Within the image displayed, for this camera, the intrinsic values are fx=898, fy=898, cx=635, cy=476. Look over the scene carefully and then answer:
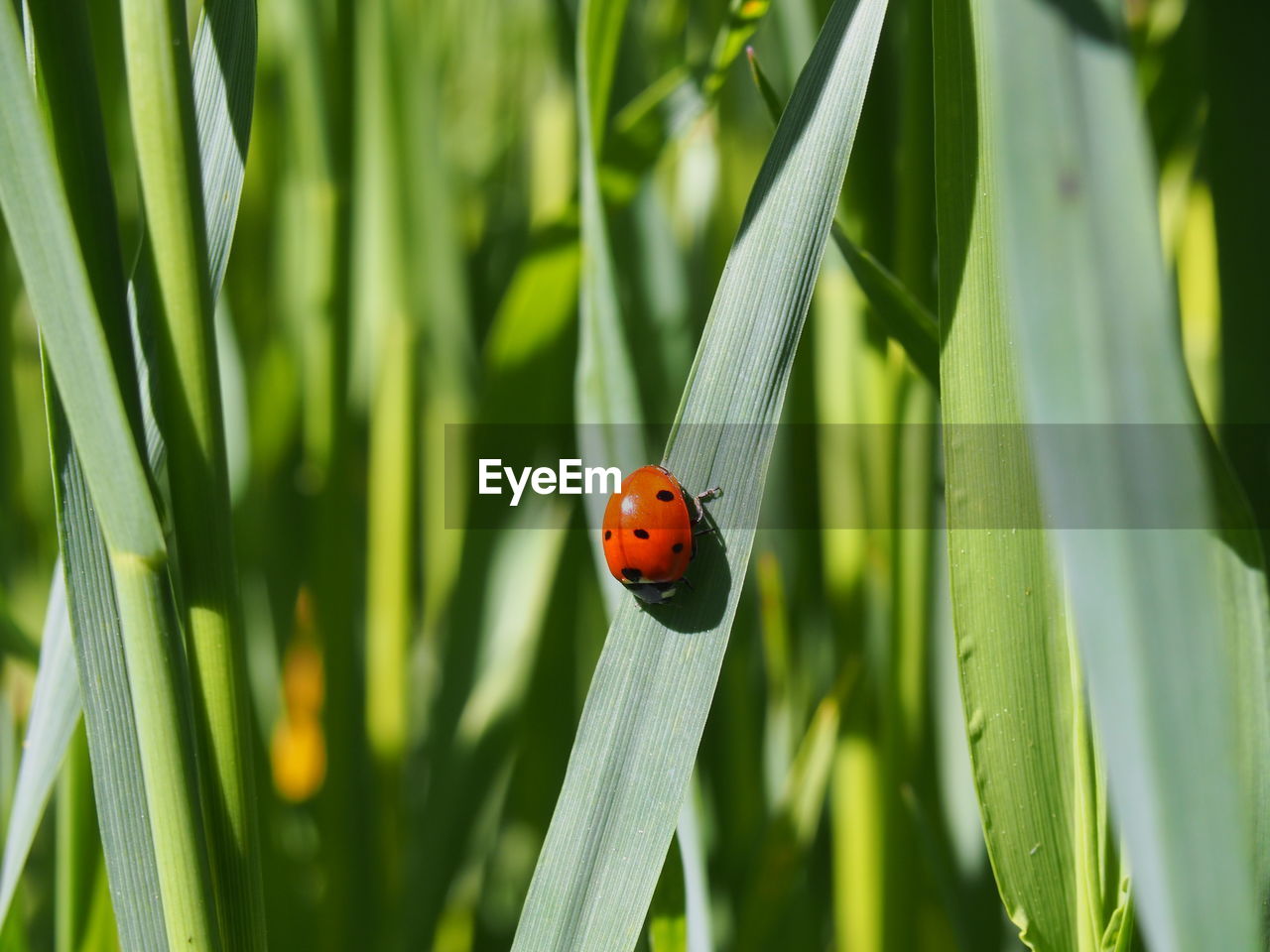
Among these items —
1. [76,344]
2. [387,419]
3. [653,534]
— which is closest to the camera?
[76,344]

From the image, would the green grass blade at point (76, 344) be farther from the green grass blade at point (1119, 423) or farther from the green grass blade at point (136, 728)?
the green grass blade at point (1119, 423)

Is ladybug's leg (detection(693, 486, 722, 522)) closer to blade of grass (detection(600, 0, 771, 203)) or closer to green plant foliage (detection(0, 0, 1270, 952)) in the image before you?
green plant foliage (detection(0, 0, 1270, 952))

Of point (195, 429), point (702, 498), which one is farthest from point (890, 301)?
point (195, 429)

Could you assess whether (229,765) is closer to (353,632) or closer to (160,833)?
(160,833)

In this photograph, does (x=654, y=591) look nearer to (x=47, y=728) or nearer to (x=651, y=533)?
(x=651, y=533)

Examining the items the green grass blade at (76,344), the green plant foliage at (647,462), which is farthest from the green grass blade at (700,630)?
the green grass blade at (76,344)

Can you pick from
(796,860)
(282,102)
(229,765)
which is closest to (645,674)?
(229,765)
